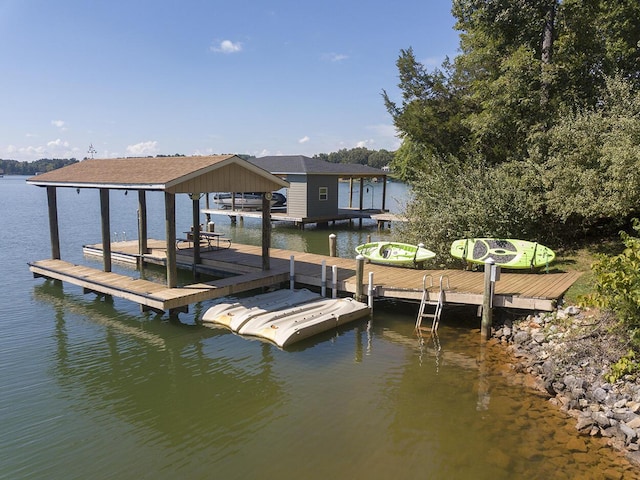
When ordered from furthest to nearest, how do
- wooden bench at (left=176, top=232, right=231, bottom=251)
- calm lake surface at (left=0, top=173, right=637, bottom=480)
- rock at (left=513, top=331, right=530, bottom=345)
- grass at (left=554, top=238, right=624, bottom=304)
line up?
wooden bench at (left=176, top=232, right=231, bottom=251) < grass at (left=554, top=238, right=624, bottom=304) < rock at (left=513, top=331, right=530, bottom=345) < calm lake surface at (left=0, top=173, right=637, bottom=480)

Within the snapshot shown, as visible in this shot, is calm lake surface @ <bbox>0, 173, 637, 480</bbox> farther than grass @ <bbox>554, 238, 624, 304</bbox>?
No

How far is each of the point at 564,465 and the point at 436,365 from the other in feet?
10.8

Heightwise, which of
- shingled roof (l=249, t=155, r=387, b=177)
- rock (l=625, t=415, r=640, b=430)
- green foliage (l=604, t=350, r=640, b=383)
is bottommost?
rock (l=625, t=415, r=640, b=430)

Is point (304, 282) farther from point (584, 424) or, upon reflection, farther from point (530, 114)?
point (530, 114)

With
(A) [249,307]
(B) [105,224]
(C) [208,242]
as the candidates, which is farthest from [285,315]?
(C) [208,242]

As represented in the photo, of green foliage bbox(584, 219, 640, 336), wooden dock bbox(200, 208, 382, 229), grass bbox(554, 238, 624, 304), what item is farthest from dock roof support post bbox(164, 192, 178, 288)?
wooden dock bbox(200, 208, 382, 229)

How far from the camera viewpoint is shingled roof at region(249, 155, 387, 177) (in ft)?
97.3

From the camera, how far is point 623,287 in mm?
7262

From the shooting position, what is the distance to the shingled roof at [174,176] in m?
11.2

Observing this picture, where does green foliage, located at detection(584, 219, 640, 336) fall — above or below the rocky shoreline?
above

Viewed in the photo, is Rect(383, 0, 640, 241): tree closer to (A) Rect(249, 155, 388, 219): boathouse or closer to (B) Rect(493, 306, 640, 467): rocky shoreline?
(B) Rect(493, 306, 640, 467): rocky shoreline

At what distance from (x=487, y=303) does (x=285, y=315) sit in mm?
4627

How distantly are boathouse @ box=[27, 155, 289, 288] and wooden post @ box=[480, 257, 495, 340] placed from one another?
634 centimetres

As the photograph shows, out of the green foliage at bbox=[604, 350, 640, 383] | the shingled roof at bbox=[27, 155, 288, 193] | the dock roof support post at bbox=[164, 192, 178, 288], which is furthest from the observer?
the dock roof support post at bbox=[164, 192, 178, 288]
